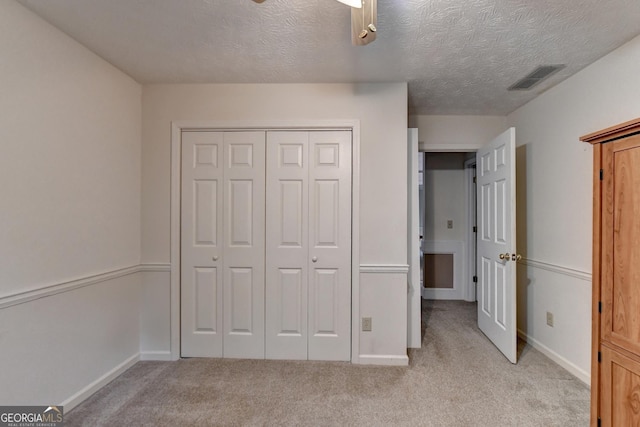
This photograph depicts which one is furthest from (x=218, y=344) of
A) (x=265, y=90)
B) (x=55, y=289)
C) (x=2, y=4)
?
(x=2, y=4)

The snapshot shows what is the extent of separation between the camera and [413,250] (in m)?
2.88

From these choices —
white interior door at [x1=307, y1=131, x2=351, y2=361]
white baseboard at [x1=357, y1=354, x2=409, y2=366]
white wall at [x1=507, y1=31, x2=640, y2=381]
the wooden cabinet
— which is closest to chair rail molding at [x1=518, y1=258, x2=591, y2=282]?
white wall at [x1=507, y1=31, x2=640, y2=381]

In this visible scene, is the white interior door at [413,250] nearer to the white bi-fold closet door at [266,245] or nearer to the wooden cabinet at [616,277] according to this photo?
the white bi-fold closet door at [266,245]

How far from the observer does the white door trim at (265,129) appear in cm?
255

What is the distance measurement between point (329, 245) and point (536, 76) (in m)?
2.16

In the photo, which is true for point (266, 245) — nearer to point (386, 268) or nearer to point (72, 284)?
point (386, 268)

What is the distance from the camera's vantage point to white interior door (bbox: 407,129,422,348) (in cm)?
283

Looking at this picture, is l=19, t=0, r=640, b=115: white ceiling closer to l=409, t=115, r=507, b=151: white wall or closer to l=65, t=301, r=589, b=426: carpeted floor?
l=409, t=115, r=507, b=151: white wall

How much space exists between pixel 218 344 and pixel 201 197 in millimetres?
1296

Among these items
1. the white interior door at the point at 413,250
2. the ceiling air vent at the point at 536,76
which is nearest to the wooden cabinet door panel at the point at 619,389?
the white interior door at the point at 413,250

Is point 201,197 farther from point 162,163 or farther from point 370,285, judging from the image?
point 370,285

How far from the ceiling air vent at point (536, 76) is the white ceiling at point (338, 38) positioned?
7 cm

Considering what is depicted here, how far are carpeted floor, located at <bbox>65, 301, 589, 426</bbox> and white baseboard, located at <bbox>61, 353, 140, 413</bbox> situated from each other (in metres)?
0.04

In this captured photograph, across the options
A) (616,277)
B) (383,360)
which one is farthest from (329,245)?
(616,277)
